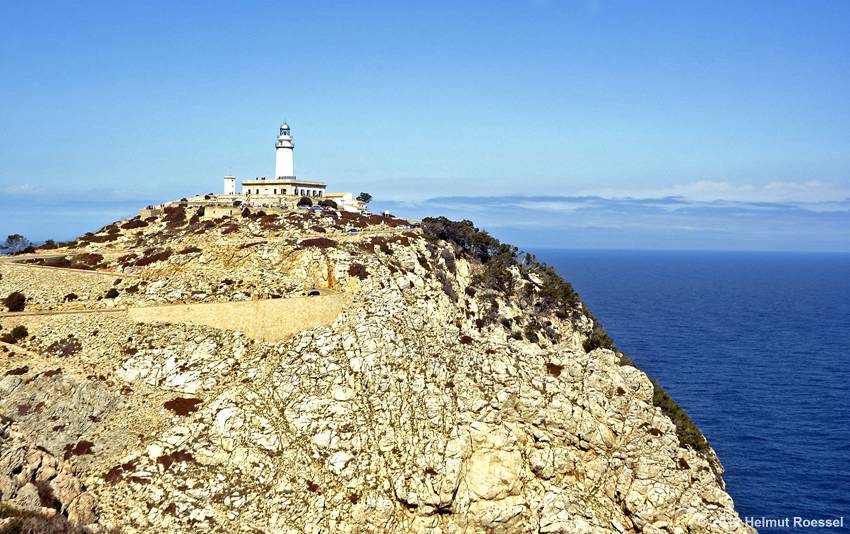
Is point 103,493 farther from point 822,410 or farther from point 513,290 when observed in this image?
point 822,410

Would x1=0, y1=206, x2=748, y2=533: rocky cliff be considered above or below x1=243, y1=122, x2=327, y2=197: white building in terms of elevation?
below

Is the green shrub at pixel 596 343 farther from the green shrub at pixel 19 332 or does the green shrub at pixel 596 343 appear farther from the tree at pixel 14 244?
the tree at pixel 14 244

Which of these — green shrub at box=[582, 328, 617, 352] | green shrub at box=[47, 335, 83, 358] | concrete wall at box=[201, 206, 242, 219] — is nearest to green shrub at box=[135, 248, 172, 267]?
concrete wall at box=[201, 206, 242, 219]

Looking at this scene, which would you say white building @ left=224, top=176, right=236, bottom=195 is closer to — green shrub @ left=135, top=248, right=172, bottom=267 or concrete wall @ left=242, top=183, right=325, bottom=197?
concrete wall @ left=242, top=183, right=325, bottom=197

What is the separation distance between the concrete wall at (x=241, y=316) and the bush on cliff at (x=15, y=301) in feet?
31.5

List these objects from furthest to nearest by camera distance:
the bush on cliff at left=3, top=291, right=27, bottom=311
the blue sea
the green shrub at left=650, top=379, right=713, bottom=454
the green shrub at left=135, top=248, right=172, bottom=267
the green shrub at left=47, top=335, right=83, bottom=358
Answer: the green shrub at left=135, top=248, right=172, bottom=267 < the blue sea < the green shrub at left=650, top=379, right=713, bottom=454 < the bush on cliff at left=3, top=291, right=27, bottom=311 < the green shrub at left=47, top=335, right=83, bottom=358

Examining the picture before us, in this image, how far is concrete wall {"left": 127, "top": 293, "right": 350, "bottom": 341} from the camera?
56.8m

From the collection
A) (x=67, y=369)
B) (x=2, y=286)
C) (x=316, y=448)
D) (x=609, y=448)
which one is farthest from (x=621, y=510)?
(x=2, y=286)

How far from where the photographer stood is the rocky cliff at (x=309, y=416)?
152ft

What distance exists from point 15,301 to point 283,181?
41.9 m

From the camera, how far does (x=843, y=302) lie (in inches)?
7746

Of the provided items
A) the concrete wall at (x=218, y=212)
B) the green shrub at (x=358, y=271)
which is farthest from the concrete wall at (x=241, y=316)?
the concrete wall at (x=218, y=212)

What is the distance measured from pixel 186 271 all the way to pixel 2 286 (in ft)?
48.6

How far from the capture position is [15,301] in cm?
5822
